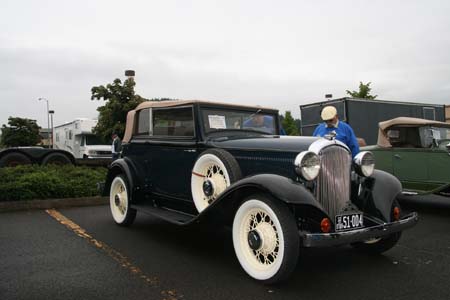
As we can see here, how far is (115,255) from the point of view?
13.8 feet

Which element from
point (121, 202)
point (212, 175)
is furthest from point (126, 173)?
point (212, 175)

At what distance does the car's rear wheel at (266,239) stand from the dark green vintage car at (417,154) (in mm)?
4232

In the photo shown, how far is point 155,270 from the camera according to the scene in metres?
3.70

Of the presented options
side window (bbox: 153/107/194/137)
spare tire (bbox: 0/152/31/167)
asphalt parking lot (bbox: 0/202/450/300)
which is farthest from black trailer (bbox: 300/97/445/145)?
spare tire (bbox: 0/152/31/167)

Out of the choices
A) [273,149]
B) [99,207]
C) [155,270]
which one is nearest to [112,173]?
[99,207]

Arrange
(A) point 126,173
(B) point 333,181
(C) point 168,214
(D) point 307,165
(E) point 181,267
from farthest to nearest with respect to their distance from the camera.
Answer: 1. (A) point 126,173
2. (C) point 168,214
3. (E) point 181,267
4. (B) point 333,181
5. (D) point 307,165

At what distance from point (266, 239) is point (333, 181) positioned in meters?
0.83

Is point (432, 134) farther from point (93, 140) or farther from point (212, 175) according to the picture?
point (93, 140)

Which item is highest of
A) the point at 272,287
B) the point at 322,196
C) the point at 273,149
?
the point at 273,149

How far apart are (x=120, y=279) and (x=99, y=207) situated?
4.18 m

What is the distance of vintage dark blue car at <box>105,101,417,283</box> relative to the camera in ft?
10.6

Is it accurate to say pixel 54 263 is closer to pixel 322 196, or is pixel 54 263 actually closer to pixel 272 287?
pixel 272 287

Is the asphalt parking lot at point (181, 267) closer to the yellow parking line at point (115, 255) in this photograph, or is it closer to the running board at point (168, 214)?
the yellow parking line at point (115, 255)

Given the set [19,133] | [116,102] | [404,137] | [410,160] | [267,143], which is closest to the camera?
[267,143]
